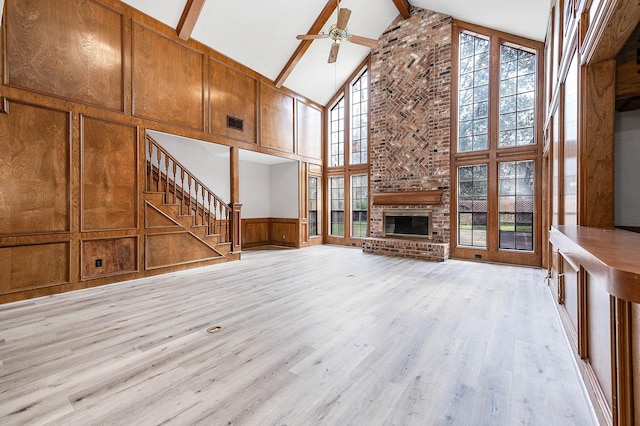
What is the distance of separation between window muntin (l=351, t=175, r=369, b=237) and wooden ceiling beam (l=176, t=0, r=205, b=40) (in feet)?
16.8

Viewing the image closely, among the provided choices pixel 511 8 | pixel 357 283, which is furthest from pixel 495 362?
pixel 511 8

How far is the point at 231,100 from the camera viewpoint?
21.0 feet

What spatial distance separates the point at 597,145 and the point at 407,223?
16.5ft

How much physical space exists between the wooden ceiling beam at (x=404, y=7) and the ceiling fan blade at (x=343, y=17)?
253 centimetres

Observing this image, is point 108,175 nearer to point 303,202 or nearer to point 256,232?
point 256,232

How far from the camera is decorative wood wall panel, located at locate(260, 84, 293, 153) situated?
23.7 feet

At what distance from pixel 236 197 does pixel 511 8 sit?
617 cm

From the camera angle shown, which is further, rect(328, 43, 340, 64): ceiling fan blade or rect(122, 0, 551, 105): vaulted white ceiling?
rect(328, 43, 340, 64): ceiling fan blade

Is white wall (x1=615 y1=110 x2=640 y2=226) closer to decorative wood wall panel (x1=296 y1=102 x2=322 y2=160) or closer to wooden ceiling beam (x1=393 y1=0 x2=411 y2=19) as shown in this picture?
wooden ceiling beam (x1=393 y1=0 x2=411 y2=19)

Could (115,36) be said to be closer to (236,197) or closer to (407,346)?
(236,197)

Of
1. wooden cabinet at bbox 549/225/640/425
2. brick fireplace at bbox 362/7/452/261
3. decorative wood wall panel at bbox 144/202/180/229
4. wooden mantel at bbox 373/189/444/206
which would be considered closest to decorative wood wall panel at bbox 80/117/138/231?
Result: decorative wood wall panel at bbox 144/202/180/229

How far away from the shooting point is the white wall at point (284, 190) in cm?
841

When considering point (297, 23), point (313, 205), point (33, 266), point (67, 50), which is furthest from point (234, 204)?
point (297, 23)

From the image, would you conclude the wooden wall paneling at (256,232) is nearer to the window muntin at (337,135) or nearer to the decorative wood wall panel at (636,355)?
the window muntin at (337,135)
